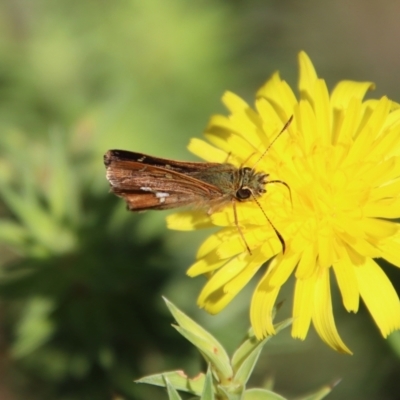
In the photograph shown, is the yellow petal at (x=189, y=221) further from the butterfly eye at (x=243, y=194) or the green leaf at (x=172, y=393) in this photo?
the green leaf at (x=172, y=393)

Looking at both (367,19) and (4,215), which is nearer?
(4,215)

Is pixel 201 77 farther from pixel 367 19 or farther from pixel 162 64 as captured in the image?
pixel 367 19

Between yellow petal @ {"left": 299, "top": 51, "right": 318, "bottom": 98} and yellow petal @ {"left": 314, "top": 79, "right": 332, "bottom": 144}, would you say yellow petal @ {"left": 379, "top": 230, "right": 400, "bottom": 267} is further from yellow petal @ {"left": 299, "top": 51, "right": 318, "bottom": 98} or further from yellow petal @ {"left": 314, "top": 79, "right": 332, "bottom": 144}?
yellow petal @ {"left": 299, "top": 51, "right": 318, "bottom": 98}

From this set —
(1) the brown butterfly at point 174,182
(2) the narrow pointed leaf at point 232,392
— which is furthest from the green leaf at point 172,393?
(1) the brown butterfly at point 174,182

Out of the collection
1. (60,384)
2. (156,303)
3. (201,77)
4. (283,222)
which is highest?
(201,77)

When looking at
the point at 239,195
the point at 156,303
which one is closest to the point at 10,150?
the point at 156,303

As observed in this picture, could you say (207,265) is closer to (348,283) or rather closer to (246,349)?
(246,349)

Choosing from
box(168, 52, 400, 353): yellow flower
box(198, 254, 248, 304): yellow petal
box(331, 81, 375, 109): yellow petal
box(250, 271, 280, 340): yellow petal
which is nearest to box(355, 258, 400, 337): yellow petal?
box(168, 52, 400, 353): yellow flower
